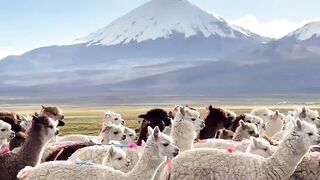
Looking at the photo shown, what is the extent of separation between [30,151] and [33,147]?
90mm

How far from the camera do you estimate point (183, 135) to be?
36.5 ft

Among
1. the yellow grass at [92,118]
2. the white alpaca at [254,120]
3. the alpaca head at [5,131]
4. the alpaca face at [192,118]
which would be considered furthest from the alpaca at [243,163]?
the yellow grass at [92,118]

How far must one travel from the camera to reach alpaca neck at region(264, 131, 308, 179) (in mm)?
8930

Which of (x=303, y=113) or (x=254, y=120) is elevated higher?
(x=303, y=113)

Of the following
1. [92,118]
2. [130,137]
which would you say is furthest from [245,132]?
[92,118]

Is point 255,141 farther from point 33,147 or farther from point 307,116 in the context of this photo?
point 307,116

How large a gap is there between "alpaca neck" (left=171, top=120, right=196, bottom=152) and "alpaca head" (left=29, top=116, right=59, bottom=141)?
6.75 feet

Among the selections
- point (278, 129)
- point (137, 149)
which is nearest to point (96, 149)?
point (137, 149)

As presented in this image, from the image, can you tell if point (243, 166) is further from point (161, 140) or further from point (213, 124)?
point (213, 124)

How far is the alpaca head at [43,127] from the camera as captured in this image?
10.8m

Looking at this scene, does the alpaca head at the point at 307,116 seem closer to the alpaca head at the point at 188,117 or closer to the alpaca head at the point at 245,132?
the alpaca head at the point at 245,132

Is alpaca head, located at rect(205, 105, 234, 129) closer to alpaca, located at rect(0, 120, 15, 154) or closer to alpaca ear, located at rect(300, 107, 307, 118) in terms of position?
alpaca ear, located at rect(300, 107, 307, 118)

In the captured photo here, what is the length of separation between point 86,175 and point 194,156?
1.54 metres

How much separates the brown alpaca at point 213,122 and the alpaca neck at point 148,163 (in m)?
6.22
